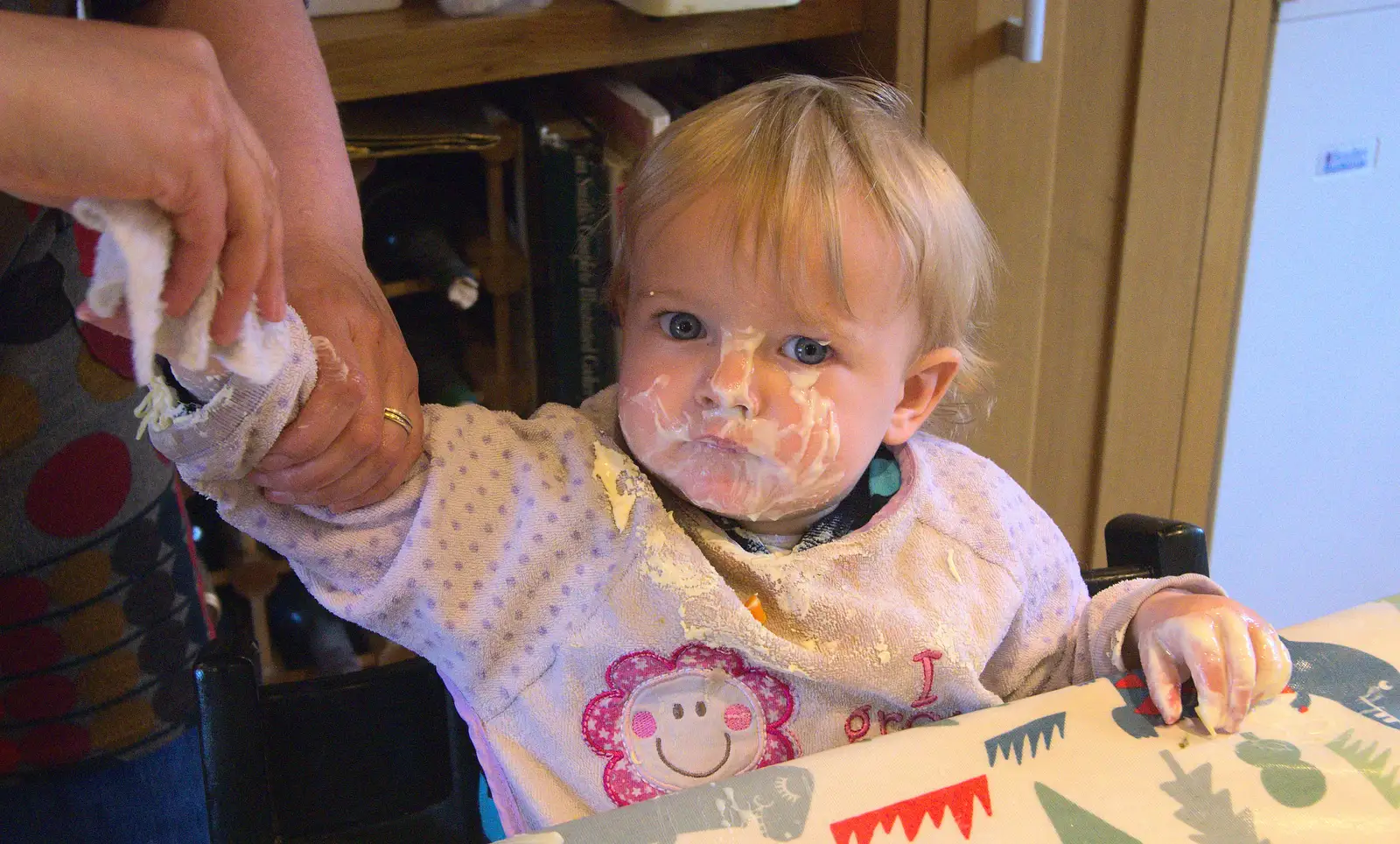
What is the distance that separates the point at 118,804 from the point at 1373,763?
84 centimetres

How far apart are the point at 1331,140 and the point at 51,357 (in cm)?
145

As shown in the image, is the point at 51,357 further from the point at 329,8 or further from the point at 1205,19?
the point at 1205,19

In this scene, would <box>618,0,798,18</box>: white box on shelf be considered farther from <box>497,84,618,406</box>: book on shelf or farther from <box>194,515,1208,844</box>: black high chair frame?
<box>194,515,1208,844</box>: black high chair frame

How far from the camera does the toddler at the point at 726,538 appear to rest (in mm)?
792

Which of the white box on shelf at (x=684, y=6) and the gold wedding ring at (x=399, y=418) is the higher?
the white box on shelf at (x=684, y=6)

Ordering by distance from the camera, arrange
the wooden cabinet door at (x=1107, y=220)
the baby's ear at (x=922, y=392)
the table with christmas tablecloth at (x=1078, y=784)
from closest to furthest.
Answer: the table with christmas tablecloth at (x=1078, y=784)
the baby's ear at (x=922, y=392)
the wooden cabinet door at (x=1107, y=220)

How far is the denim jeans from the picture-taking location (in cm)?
91

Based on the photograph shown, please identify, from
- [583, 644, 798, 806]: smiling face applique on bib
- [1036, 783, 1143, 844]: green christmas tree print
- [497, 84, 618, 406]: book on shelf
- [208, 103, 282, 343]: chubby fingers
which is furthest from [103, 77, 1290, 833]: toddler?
[497, 84, 618, 406]: book on shelf

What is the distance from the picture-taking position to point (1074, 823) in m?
0.67

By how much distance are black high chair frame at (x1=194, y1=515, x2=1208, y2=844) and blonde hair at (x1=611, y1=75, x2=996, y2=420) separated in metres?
0.32

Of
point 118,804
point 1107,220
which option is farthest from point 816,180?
point 1107,220

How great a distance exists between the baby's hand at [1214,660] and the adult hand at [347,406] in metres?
0.47

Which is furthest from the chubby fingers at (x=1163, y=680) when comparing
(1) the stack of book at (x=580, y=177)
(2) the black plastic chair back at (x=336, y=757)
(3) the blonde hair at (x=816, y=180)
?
(1) the stack of book at (x=580, y=177)

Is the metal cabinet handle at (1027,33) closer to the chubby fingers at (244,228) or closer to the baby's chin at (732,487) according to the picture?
the baby's chin at (732,487)
